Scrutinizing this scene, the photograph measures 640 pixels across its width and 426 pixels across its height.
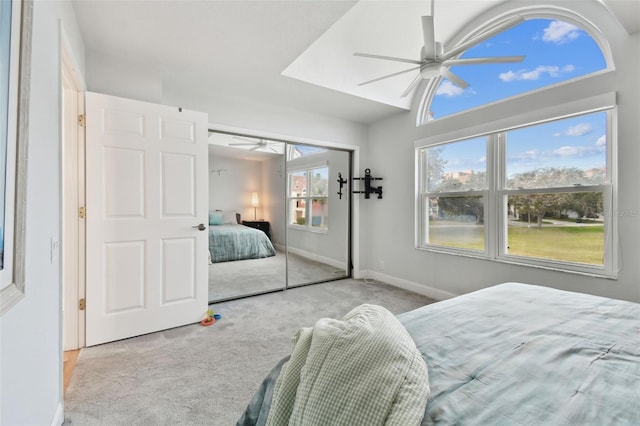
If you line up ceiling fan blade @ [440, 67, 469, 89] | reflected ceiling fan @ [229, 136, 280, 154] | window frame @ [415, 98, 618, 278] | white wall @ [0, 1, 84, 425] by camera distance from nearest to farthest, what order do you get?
white wall @ [0, 1, 84, 425], ceiling fan blade @ [440, 67, 469, 89], window frame @ [415, 98, 618, 278], reflected ceiling fan @ [229, 136, 280, 154]

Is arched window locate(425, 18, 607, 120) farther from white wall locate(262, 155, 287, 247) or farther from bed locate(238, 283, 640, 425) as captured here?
white wall locate(262, 155, 287, 247)

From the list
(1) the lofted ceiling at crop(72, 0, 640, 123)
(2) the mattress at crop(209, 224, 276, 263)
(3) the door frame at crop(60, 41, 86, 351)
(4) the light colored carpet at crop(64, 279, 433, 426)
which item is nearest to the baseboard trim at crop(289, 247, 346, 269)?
(2) the mattress at crop(209, 224, 276, 263)

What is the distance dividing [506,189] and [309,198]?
2.43 metres

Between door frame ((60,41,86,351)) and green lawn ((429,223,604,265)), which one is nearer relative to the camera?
door frame ((60,41,86,351))

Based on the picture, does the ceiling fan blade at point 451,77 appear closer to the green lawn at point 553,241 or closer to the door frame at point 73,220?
the green lawn at point 553,241

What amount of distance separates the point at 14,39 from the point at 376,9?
2.79 m

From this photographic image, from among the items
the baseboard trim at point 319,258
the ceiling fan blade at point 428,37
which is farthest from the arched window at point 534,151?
the baseboard trim at point 319,258

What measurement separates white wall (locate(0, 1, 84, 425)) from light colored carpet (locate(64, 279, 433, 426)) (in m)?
0.29

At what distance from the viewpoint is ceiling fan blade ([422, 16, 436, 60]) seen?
184cm

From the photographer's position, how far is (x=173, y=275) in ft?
8.96

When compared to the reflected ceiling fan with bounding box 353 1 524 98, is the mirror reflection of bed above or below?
below

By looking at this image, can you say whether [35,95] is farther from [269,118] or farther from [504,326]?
[269,118]

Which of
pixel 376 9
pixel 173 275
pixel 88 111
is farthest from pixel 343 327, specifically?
pixel 376 9

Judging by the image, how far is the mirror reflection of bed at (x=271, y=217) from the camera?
3539mm
